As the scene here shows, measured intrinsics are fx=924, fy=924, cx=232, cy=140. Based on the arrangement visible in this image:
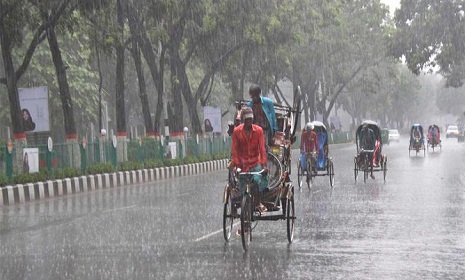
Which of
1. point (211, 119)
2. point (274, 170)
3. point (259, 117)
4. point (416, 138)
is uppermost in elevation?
point (211, 119)

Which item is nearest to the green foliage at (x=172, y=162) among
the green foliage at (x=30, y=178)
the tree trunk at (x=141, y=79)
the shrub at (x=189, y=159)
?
the shrub at (x=189, y=159)

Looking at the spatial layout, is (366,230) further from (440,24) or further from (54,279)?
(440,24)

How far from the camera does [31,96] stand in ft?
88.2

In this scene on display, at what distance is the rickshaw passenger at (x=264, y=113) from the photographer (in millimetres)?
12070

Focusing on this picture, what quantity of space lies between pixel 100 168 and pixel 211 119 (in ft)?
59.4

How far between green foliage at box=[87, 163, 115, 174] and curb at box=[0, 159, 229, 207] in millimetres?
207

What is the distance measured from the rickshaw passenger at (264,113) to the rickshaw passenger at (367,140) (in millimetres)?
13060

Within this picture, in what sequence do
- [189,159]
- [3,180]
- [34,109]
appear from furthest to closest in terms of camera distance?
[189,159]
[34,109]
[3,180]

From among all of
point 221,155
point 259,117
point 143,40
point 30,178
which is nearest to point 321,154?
point 30,178

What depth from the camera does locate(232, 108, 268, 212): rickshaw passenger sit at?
10.9 m

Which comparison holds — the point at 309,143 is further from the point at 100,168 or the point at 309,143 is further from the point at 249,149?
the point at 249,149

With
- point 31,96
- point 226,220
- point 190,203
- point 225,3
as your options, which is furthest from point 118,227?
point 225,3

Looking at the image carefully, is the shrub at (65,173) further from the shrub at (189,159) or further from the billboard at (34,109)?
the shrub at (189,159)

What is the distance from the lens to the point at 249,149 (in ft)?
35.9
